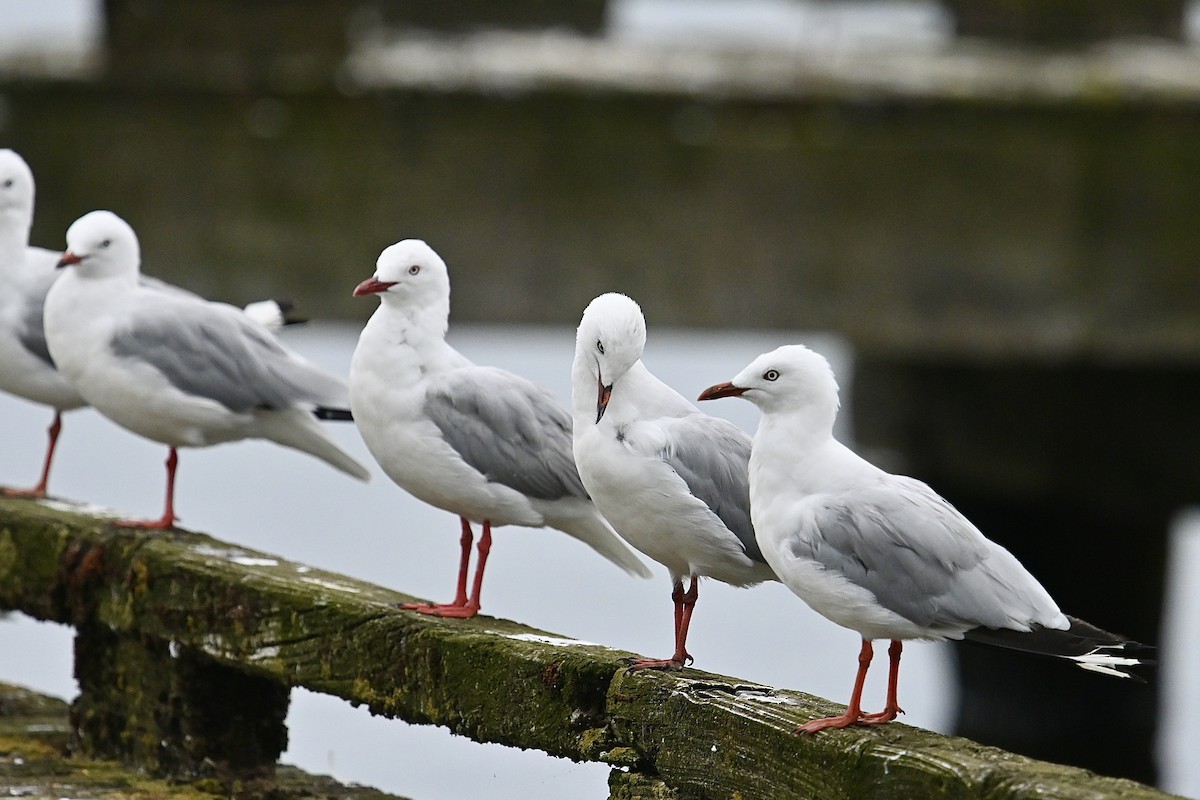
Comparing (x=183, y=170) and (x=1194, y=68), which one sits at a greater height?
(x=1194, y=68)

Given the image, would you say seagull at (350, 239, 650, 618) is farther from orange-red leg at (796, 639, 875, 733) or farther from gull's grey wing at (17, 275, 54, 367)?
gull's grey wing at (17, 275, 54, 367)

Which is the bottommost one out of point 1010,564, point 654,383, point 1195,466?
point 1010,564

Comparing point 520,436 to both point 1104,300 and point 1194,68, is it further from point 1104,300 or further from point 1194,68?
point 1194,68

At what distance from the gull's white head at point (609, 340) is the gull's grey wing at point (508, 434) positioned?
504mm

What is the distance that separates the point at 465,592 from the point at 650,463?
85 cm

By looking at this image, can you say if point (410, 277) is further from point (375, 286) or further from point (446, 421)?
point (446, 421)

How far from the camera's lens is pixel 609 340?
159 inches

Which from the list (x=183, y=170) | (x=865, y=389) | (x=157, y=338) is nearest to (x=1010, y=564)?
(x=157, y=338)

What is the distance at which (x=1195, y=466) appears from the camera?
11.6 metres

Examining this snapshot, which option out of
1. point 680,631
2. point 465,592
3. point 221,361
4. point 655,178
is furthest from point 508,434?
point 655,178

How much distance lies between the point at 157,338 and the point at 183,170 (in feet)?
11.8

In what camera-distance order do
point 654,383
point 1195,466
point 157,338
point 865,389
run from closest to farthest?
point 654,383 → point 157,338 → point 1195,466 → point 865,389

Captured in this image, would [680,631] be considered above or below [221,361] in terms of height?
below

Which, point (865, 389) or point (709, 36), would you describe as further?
point (865, 389)
